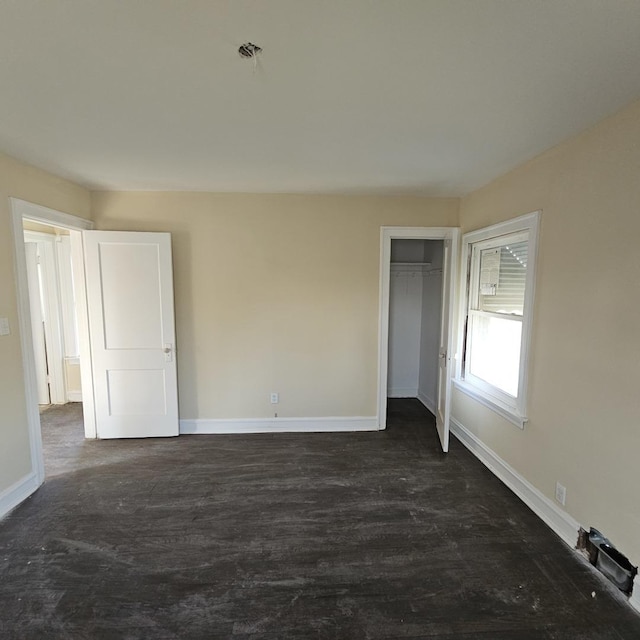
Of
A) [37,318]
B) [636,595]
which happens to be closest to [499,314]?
[636,595]

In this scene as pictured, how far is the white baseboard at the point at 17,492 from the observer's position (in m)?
2.40

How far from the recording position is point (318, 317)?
12.1 feet

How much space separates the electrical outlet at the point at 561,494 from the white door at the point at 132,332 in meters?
3.31

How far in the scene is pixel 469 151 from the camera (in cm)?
238

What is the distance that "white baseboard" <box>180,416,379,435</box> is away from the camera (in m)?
3.72

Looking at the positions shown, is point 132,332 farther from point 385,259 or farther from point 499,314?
point 499,314

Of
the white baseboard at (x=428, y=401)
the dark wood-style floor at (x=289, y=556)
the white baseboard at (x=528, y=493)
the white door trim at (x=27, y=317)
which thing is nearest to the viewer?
the dark wood-style floor at (x=289, y=556)

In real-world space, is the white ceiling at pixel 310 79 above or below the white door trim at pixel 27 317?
above

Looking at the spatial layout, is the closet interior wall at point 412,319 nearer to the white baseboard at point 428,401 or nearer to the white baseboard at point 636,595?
the white baseboard at point 428,401

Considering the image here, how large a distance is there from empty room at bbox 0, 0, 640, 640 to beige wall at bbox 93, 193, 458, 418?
0.03 m

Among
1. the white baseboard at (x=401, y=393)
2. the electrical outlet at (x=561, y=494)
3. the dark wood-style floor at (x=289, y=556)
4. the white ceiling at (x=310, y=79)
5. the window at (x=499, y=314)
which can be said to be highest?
the white ceiling at (x=310, y=79)

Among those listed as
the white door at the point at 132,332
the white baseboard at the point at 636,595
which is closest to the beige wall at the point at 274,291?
the white door at the point at 132,332

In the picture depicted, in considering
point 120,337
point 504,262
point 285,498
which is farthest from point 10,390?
point 504,262

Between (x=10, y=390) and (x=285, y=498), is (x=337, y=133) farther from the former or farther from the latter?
(x=10, y=390)
